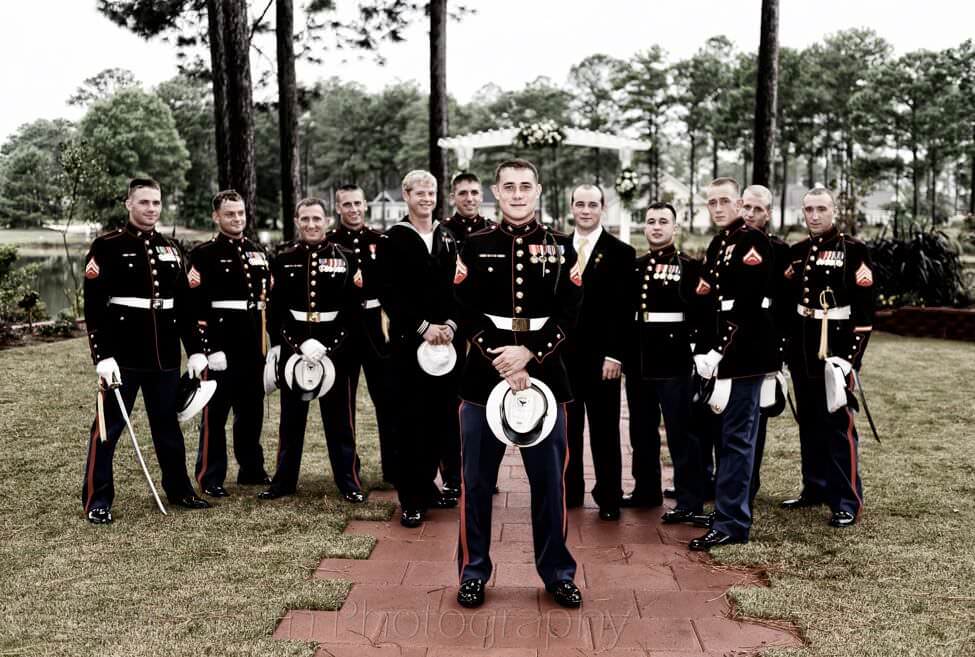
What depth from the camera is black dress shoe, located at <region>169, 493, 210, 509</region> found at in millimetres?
5168

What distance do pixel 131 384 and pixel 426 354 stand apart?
1602 mm

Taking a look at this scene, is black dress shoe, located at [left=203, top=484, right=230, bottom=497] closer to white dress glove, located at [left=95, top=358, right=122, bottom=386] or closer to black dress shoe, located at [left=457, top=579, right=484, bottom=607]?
white dress glove, located at [left=95, top=358, right=122, bottom=386]

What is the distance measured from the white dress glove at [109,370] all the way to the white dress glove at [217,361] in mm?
642

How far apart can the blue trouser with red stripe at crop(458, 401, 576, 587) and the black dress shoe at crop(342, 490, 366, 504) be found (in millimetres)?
1583

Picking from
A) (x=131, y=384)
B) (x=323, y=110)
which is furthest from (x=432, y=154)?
(x=323, y=110)

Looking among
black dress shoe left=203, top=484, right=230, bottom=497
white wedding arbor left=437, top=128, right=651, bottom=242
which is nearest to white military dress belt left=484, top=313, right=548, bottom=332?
black dress shoe left=203, top=484, right=230, bottom=497

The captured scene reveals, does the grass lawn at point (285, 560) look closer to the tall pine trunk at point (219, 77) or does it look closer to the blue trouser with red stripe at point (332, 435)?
the blue trouser with red stripe at point (332, 435)

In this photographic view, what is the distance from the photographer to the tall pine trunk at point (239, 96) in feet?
32.9

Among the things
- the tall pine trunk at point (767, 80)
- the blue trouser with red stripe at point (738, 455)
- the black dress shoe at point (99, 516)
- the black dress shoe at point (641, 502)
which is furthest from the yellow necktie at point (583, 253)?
the tall pine trunk at point (767, 80)

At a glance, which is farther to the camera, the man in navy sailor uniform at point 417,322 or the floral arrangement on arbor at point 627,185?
the floral arrangement on arbor at point 627,185

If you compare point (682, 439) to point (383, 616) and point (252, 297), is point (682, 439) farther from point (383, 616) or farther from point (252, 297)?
point (252, 297)

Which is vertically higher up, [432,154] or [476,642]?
[432,154]

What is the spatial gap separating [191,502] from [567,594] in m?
2.48

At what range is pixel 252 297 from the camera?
5512 millimetres
